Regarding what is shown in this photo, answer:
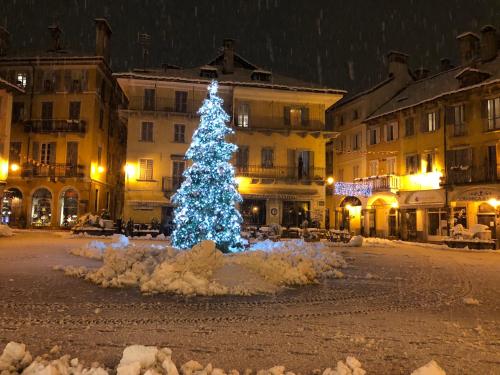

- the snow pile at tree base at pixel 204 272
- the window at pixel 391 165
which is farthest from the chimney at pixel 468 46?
the snow pile at tree base at pixel 204 272

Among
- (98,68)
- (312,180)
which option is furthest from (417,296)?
(98,68)

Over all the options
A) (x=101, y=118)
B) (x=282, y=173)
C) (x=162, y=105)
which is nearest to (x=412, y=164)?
(x=282, y=173)

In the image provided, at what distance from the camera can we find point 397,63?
144ft

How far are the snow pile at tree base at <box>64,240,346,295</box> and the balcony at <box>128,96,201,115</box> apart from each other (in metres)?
24.1

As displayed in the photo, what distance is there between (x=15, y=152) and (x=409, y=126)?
1348 inches

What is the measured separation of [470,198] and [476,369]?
91.0 feet

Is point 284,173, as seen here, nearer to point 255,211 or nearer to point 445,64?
point 255,211

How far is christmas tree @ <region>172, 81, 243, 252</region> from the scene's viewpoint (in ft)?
53.9

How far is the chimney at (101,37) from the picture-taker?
41531 mm

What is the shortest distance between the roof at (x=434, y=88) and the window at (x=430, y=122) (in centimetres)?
125

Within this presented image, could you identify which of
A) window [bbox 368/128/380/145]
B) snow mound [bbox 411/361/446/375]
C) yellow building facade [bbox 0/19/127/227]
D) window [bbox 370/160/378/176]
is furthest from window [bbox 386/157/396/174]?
snow mound [bbox 411/361/446/375]

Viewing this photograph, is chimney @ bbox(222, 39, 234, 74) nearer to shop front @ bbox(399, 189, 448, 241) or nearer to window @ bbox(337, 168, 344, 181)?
window @ bbox(337, 168, 344, 181)

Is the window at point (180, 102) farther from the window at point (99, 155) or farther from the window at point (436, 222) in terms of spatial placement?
the window at point (436, 222)

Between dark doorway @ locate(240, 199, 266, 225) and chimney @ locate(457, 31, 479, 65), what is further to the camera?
chimney @ locate(457, 31, 479, 65)
